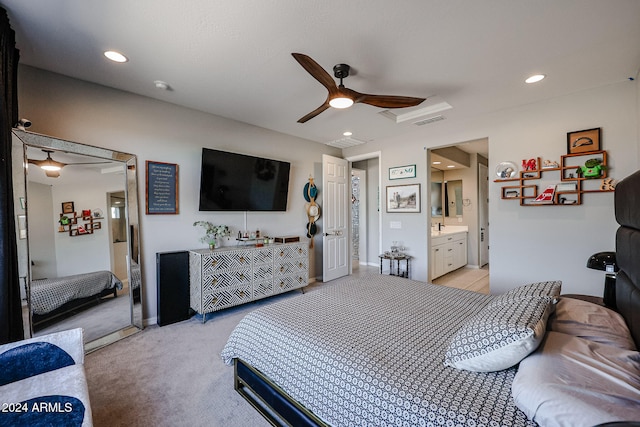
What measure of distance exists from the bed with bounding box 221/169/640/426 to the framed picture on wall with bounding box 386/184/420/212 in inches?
98.1

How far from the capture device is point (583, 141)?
109 inches

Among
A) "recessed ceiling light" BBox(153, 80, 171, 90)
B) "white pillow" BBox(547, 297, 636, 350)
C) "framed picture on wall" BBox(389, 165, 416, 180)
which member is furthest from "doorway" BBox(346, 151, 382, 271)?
"white pillow" BBox(547, 297, 636, 350)

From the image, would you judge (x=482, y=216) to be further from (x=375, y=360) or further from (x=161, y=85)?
(x=161, y=85)

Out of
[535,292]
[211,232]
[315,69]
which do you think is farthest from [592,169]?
[211,232]

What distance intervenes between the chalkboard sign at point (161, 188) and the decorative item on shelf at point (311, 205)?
212 centimetres

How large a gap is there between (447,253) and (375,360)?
170 inches

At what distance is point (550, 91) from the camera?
2822 millimetres

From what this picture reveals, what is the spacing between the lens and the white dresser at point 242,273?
9.89ft

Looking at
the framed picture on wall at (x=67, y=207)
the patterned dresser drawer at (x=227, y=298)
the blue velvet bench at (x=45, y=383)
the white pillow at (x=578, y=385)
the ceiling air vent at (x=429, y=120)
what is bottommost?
the patterned dresser drawer at (x=227, y=298)

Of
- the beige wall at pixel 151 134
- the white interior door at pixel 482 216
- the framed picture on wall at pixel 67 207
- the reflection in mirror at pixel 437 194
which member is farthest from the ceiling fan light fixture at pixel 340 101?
the white interior door at pixel 482 216

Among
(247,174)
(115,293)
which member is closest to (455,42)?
(247,174)

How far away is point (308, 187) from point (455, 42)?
307 cm

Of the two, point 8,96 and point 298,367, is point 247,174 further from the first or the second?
point 298,367

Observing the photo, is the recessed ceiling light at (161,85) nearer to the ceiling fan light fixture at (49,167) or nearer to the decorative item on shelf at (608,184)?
the ceiling fan light fixture at (49,167)
